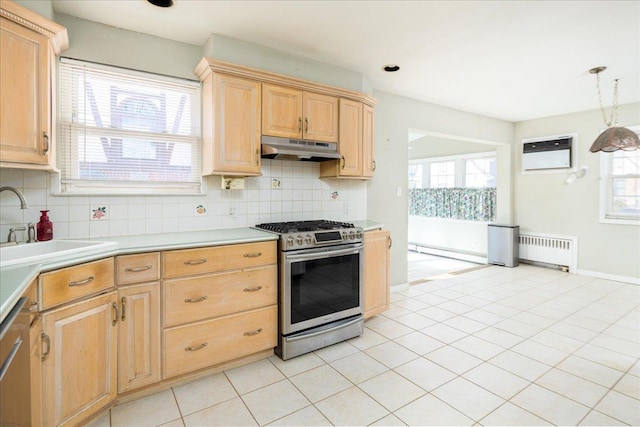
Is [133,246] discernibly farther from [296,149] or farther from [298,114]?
[298,114]

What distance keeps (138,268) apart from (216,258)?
471mm

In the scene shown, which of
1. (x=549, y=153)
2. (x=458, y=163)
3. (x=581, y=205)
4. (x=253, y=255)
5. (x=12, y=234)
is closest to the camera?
(x=12, y=234)

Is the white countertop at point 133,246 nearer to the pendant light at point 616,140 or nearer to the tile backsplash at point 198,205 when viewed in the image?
the tile backsplash at point 198,205

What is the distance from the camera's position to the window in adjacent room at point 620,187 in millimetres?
4559

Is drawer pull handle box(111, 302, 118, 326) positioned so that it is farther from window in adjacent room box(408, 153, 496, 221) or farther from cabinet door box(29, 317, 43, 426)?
window in adjacent room box(408, 153, 496, 221)

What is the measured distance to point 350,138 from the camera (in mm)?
3244

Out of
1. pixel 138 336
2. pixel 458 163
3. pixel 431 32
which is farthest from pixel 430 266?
pixel 138 336

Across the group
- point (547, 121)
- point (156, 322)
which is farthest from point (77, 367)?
point (547, 121)

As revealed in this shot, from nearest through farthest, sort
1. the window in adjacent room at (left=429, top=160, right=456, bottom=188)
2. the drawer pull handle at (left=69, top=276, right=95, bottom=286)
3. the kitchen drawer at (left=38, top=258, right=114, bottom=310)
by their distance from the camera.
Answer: the kitchen drawer at (left=38, top=258, right=114, bottom=310)
the drawer pull handle at (left=69, top=276, right=95, bottom=286)
the window in adjacent room at (left=429, top=160, right=456, bottom=188)

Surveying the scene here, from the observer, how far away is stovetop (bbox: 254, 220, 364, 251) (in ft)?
8.06

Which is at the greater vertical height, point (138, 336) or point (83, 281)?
point (83, 281)

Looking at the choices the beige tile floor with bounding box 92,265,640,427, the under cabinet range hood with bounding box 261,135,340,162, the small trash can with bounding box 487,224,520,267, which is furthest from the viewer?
the small trash can with bounding box 487,224,520,267

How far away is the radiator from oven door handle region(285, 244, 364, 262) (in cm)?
422

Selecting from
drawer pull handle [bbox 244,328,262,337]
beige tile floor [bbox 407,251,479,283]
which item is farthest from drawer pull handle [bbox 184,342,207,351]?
beige tile floor [bbox 407,251,479,283]
